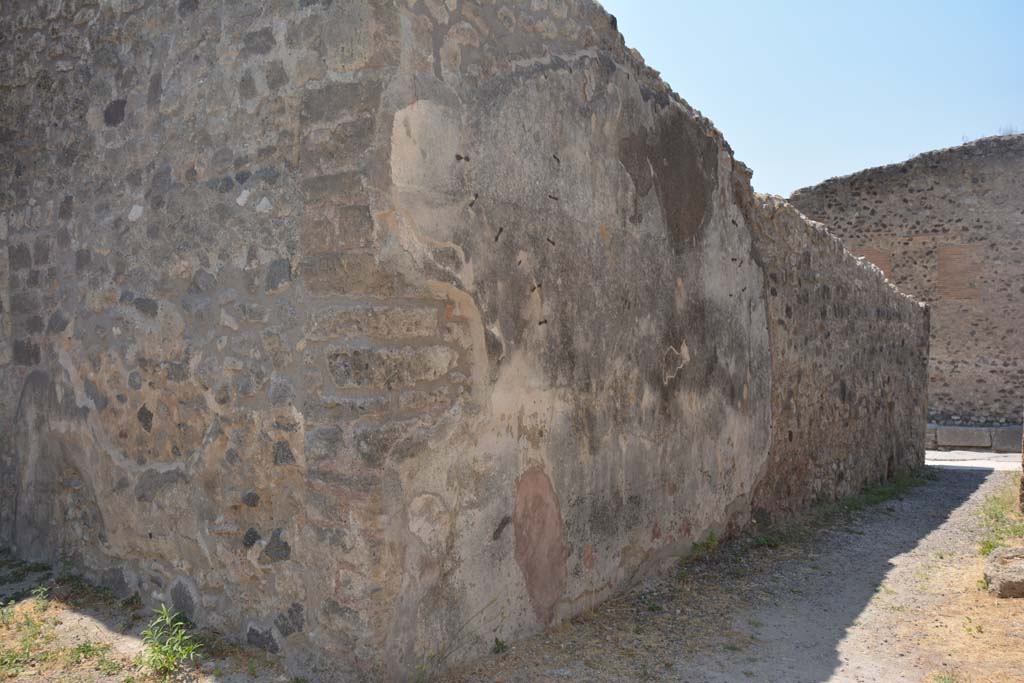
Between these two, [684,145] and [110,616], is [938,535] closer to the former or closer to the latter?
[684,145]

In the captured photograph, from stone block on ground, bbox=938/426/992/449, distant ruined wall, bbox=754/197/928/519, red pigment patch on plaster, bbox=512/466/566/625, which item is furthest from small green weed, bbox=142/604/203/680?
stone block on ground, bbox=938/426/992/449

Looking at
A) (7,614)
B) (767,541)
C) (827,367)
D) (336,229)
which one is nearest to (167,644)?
(7,614)

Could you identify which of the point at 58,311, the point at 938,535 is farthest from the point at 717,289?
the point at 58,311

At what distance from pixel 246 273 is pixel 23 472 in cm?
187

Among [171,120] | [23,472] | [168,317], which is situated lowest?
[23,472]

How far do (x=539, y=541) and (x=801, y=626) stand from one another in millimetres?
1407

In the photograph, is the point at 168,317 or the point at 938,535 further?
the point at 938,535

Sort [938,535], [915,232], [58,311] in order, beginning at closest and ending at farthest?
[58,311] < [938,535] < [915,232]

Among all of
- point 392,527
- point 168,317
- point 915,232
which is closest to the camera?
point 392,527

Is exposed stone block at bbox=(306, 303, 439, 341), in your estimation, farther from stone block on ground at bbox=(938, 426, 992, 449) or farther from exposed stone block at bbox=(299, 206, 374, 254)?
stone block on ground at bbox=(938, 426, 992, 449)

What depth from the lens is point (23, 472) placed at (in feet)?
13.3

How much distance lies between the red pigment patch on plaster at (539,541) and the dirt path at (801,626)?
162mm


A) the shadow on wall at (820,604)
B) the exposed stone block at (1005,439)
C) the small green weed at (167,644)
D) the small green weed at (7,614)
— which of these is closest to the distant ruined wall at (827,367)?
the shadow on wall at (820,604)

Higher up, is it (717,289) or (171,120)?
(171,120)
